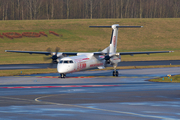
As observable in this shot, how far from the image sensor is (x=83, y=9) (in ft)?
586

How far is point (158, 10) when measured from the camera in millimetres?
185000

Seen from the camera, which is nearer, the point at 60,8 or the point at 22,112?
the point at 22,112

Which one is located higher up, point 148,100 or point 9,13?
point 9,13

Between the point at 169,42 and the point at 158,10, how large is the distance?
78733mm

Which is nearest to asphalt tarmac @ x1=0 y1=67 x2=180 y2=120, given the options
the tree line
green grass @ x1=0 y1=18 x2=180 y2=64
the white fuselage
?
the white fuselage

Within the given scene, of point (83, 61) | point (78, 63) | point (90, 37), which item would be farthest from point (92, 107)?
point (90, 37)

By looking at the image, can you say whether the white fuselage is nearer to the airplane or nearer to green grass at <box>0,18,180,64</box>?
the airplane

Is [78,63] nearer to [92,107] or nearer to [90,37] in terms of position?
[92,107]

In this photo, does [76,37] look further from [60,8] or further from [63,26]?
[60,8]

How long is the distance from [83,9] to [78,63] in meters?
142

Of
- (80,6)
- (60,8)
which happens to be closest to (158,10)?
(80,6)

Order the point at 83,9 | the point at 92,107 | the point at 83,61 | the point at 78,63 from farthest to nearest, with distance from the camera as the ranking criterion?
the point at 83,9 → the point at 83,61 → the point at 78,63 → the point at 92,107

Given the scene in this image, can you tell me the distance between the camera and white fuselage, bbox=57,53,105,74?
37.9 meters

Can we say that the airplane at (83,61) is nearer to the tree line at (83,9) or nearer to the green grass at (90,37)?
the green grass at (90,37)
